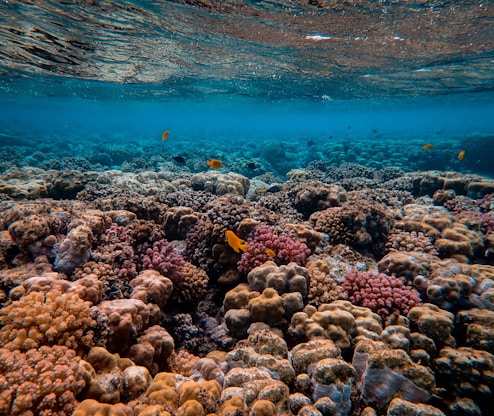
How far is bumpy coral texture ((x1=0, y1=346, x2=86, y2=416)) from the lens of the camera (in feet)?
8.21

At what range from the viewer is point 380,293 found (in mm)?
5367

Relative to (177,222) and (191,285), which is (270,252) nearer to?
(191,285)

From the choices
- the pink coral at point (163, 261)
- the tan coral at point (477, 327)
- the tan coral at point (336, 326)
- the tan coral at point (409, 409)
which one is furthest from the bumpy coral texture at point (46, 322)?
the tan coral at point (477, 327)

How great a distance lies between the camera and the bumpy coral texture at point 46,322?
3.13 meters

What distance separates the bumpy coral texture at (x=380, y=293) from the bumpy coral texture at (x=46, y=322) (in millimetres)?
4604

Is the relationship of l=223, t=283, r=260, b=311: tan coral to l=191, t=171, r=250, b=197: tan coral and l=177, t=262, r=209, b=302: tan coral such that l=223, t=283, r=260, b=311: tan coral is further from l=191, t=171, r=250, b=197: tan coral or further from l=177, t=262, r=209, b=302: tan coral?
l=191, t=171, r=250, b=197: tan coral

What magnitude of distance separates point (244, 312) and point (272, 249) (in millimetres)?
1696

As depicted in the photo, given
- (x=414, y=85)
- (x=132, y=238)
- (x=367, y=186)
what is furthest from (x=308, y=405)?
(x=414, y=85)

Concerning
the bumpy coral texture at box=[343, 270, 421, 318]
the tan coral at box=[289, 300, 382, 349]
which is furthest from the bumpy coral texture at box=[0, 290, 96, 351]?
A: the bumpy coral texture at box=[343, 270, 421, 318]

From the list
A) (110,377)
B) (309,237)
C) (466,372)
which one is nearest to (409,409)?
(466,372)

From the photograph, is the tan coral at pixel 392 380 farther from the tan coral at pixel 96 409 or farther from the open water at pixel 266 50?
the open water at pixel 266 50

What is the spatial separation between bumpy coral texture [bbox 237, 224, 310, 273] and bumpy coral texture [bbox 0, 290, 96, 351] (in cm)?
321

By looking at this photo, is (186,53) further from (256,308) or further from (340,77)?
(256,308)

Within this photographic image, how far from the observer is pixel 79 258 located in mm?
5188
